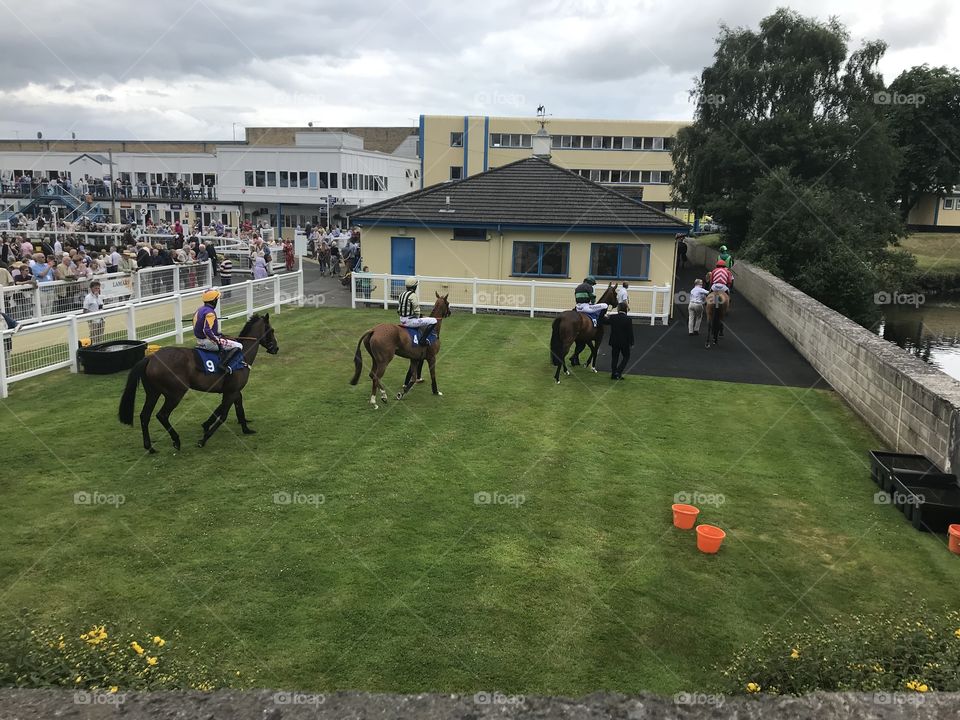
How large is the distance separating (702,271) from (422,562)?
34088 mm

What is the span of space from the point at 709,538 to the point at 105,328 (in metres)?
13.1

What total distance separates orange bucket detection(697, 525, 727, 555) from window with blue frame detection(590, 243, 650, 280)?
1522 centimetres

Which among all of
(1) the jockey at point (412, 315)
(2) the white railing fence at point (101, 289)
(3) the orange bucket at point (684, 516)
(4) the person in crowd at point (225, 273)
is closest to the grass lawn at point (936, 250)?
(4) the person in crowd at point (225, 273)

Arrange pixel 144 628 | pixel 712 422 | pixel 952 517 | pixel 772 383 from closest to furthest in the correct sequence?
pixel 144 628
pixel 952 517
pixel 712 422
pixel 772 383

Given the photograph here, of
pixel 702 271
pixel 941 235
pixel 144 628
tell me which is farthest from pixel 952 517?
pixel 941 235

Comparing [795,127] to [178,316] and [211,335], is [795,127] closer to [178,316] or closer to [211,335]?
[178,316]

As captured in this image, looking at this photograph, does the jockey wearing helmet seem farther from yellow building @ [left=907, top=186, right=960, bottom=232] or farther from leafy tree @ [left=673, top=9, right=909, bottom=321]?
yellow building @ [left=907, top=186, right=960, bottom=232]

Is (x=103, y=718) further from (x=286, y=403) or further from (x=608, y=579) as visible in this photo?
(x=286, y=403)

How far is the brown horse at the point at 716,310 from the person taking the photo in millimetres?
17188

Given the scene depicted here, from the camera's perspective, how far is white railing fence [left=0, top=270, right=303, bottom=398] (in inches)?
504

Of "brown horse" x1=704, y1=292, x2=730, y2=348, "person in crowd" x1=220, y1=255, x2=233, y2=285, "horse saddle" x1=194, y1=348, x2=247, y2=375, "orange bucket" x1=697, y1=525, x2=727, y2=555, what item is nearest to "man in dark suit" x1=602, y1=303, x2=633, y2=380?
"brown horse" x1=704, y1=292, x2=730, y2=348

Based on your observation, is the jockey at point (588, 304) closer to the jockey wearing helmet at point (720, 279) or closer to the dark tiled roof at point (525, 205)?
the jockey wearing helmet at point (720, 279)

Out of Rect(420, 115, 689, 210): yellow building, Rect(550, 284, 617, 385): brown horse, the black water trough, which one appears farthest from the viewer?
Rect(420, 115, 689, 210): yellow building

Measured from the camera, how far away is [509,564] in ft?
23.2
